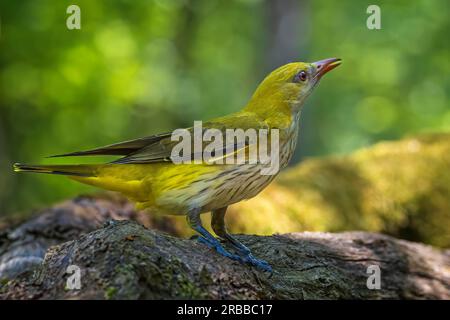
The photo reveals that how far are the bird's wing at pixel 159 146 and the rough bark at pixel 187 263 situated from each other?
20.2 inches

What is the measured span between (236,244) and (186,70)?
53.8 feet

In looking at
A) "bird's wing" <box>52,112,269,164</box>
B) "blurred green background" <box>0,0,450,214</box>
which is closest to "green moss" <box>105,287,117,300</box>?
"bird's wing" <box>52,112,269,164</box>

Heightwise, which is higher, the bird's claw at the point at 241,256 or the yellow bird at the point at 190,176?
the yellow bird at the point at 190,176

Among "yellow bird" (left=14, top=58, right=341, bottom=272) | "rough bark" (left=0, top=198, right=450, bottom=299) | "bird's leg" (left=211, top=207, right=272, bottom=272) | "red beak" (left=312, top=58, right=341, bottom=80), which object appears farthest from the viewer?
"red beak" (left=312, top=58, right=341, bottom=80)

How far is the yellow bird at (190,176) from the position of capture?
3.75m

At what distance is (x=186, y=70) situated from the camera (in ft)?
64.9

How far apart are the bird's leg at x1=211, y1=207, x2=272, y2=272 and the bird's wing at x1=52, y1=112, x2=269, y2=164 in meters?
0.52

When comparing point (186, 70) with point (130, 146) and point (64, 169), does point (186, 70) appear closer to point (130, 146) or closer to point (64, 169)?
point (130, 146)

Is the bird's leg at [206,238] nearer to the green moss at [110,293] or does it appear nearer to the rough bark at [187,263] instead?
the rough bark at [187,263]

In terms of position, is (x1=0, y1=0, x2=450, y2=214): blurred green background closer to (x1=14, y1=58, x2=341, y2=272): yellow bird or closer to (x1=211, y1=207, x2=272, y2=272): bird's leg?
(x1=14, y1=58, x2=341, y2=272): yellow bird

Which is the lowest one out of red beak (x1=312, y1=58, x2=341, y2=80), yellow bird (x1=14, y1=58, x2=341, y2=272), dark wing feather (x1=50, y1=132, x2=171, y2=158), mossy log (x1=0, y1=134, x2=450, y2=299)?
mossy log (x1=0, y1=134, x2=450, y2=299)

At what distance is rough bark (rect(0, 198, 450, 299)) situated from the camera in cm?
287

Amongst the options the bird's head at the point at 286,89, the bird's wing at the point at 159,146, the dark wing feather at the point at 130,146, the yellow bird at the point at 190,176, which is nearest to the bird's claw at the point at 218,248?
the yellow bird at the point at 190,176
